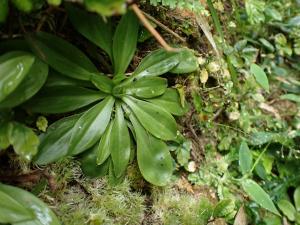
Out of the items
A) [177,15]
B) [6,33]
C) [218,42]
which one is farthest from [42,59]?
[218,42]

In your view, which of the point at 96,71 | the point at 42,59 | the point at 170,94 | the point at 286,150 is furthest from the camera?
the point at 286,150

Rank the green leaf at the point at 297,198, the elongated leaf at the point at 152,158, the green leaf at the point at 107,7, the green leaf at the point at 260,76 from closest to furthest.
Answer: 1. the green leaf at the point at 107,7
2. the elongated leaf at the point at 152,158
3. the green leaf at the point at 297,198
4. the green leaf at the point at 260,76

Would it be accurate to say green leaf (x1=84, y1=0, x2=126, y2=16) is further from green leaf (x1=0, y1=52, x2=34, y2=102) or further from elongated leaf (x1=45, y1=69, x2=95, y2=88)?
elongated leaf (x1=45, y1=69, x2=95, y2=88)

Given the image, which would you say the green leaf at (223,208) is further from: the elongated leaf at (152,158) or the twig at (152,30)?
the twig at (152,30)

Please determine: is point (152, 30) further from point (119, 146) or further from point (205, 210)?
point (205, 210)

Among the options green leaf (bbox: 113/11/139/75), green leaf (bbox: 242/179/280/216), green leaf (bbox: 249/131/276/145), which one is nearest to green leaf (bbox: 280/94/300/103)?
green leaf (bbox: 249/131/276/145)

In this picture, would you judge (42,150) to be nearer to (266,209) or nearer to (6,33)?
(6,33)

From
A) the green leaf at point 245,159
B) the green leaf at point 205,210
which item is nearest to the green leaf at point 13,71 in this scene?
the green leaf at point 205,210
